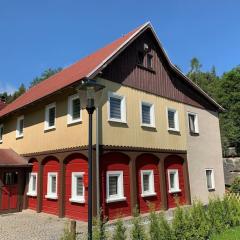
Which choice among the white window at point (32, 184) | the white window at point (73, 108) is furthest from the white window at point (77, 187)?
the white window at point (32, 184)

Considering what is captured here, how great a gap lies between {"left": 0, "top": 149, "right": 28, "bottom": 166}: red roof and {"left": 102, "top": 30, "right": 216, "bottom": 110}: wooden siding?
8331 mm

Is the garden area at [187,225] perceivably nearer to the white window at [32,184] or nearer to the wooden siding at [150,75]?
the wooden siding at [150,75]

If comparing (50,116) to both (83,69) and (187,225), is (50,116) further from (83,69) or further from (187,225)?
(187,225)

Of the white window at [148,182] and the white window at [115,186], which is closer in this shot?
the white window at [115,186]

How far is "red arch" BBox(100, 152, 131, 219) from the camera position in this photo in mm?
14789

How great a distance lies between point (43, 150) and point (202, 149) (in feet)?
37.9

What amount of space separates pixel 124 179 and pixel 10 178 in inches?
317

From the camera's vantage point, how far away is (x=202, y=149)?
73.9 feet

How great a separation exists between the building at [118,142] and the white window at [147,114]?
0.06 m

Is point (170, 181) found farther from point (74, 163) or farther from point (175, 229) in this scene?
point (175, 229)

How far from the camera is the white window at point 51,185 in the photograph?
1741cm

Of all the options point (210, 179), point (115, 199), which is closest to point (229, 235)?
point (115, 199)

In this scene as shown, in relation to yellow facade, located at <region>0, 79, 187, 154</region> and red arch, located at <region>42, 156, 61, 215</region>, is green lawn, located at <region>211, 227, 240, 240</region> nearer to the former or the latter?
yellow facade, located at <region>0, 79, 187, 154</region>

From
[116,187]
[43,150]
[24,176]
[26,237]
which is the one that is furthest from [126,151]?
[24,176]
